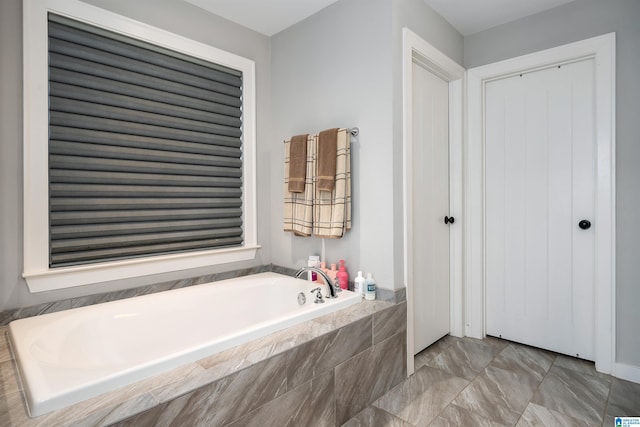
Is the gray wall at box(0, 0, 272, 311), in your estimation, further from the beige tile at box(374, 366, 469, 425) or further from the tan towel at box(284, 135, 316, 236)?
the beige tile at box(374, 366, 469, 425)

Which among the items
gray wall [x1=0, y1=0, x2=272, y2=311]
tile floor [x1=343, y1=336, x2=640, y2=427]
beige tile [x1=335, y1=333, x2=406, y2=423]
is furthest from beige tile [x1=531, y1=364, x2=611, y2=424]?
gray wall [x1=0, y1=0, x2=272, y2=311]

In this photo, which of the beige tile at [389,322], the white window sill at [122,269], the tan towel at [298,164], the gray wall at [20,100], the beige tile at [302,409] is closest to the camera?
the beige tile at [302,409]

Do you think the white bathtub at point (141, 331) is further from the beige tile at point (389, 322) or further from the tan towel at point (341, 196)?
the tan towel at point (341, 196)

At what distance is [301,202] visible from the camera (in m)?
2.48

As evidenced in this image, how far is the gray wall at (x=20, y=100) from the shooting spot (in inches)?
67.1

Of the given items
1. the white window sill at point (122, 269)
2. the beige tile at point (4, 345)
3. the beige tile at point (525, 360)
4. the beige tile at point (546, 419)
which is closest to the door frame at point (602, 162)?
the beige tile at point (525, 360)

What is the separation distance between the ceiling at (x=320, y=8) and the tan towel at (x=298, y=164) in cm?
88

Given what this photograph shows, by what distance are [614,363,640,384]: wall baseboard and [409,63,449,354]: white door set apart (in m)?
1.07

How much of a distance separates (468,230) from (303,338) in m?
1.85

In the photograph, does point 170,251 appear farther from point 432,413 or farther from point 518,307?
point 518,307

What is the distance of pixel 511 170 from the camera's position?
2.69 metres

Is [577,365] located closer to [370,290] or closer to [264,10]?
[370,290]

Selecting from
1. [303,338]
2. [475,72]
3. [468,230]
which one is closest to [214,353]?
[303,338]

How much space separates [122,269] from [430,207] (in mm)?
2089
